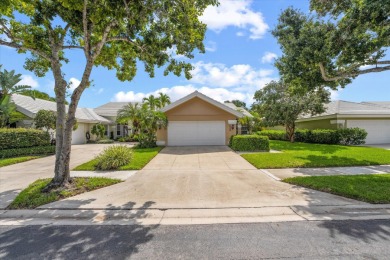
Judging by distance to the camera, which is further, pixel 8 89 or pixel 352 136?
pixel 352 136

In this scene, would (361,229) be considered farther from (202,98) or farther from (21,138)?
(21,138)

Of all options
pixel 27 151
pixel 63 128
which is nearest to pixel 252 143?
pixel 63 128

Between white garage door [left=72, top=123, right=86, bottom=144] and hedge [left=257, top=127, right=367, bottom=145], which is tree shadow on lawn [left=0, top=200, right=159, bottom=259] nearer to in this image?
hedge [left=257, top=127, right=367, bottom=145]

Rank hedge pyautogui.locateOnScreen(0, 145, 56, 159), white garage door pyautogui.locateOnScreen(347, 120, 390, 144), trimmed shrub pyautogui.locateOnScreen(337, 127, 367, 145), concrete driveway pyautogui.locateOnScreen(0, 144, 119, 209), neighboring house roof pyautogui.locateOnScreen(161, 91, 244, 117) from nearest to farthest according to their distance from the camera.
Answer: concrete driveway pyautogui.locateOnScreen(0, 144, 119, 209), hedge pyautogui.locateOnScreen(0, 145, 56, 159), neighboring house roof pyautogui.locateOnScreen(161, 91, 244, 117), trimmed shrub pyautogui.locateOnScreen(337, 127, 367, 145), white garage door pyautogui.locateOnScreen(347, 120, 390, 144)

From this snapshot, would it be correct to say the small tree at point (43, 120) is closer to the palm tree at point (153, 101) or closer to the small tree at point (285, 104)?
Result: the palm tree at point (153, 101)

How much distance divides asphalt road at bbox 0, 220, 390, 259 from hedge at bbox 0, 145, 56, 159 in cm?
1192

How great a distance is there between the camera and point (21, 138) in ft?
46.6

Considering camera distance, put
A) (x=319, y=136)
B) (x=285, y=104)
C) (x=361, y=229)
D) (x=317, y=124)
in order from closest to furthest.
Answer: (x=361, y=229), (x=319, y=136), (x=285, y=104), (x=317, y=124)

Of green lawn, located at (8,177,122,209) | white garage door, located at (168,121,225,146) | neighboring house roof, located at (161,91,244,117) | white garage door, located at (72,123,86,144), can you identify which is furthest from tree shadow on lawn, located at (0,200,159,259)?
white garage door, located at (72,123,86,144)

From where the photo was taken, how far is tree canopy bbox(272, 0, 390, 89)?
776 centimetres

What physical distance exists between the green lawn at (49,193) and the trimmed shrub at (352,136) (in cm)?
1945

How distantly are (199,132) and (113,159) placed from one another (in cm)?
943

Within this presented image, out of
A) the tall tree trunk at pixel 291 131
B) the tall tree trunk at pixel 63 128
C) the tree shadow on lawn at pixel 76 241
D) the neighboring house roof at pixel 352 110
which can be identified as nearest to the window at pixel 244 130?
the tall tree trunk at pixel 291 131

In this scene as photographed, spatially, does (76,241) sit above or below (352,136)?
below
